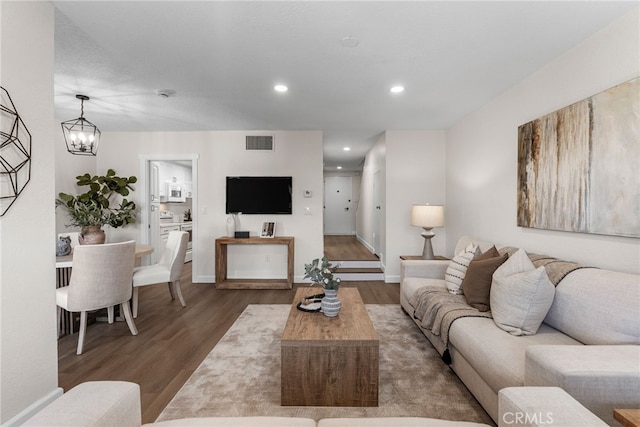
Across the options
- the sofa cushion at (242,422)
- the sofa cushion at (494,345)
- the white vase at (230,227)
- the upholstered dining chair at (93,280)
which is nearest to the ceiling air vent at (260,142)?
the white vase at (230,227)

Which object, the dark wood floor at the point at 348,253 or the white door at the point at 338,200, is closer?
the dark wood floor at the point at 348,253

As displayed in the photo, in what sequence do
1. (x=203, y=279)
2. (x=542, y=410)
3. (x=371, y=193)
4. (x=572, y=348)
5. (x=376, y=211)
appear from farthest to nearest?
(x=371, y=193) < (x=376, y=211) < (x=203, y=279) < (x=572, y=348) < (x=542, y=410)

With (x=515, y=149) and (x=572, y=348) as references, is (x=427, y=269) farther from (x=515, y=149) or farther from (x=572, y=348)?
(x=572, y=348)

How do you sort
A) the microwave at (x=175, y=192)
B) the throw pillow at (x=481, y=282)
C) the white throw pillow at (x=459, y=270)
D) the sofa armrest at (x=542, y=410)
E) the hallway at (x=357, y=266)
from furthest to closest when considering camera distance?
the microwave at (x=175, y=192) → the hallway at (x=357, y=266) → the white throw pillow at (x=459, y=270) → the throw pillow at (x=481, y=282) → the sofa armrest at (x=542, y=410)

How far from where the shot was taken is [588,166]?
205 cm

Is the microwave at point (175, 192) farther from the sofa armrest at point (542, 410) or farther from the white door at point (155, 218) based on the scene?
the sofa armrest at point (542, 410)

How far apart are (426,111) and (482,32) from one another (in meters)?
1.78

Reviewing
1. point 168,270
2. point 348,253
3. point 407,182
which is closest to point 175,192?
point 168,270

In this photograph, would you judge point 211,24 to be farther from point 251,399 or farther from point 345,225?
point 345,225

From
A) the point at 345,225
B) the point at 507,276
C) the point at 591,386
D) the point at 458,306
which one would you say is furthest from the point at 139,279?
the point at 345,225

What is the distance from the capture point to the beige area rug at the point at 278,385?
1790 mm

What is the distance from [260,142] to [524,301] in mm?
4113

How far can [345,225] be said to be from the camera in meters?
10.2

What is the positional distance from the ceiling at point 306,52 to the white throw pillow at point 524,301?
1.64 metres
